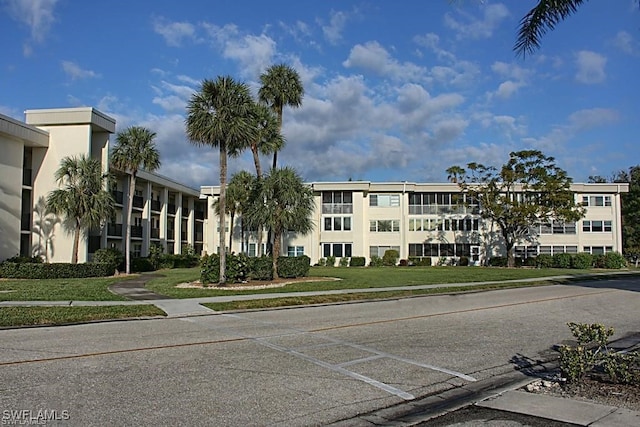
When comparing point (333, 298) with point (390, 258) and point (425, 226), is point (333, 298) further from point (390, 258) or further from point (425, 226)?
point (425, 226)

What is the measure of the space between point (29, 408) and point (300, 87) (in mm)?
31204

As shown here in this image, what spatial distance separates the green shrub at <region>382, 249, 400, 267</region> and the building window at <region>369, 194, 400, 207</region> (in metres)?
5.31

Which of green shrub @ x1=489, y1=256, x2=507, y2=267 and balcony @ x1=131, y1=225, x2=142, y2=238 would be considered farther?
green shrub @ x1=489, y1=256, x2=507, y2=267

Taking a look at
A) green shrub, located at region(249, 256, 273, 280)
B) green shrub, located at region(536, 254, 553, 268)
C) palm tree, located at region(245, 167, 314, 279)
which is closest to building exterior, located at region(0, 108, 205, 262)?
palm tree, located at region(245, 167, 314, 279)

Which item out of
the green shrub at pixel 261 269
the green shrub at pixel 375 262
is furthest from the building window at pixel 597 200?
the green shrub at pixel 261 269

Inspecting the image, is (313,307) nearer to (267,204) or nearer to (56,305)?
(56,305)

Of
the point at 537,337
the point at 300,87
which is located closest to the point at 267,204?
the point at 300,87

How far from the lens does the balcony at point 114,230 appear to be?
42.1 metres

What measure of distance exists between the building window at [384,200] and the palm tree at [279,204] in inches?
1158

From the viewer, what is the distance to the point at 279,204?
28.0 metres

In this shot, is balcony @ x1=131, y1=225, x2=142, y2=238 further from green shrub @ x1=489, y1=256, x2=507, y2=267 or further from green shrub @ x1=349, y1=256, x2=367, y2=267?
green shrub @ x1=489, y1=256, x2=507, y2=267

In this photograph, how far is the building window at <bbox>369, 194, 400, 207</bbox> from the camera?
57.2 meters

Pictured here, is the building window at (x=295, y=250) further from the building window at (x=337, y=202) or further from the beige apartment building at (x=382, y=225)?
the building window at (x=337, y=202)

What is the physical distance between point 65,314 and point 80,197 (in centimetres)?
2172
